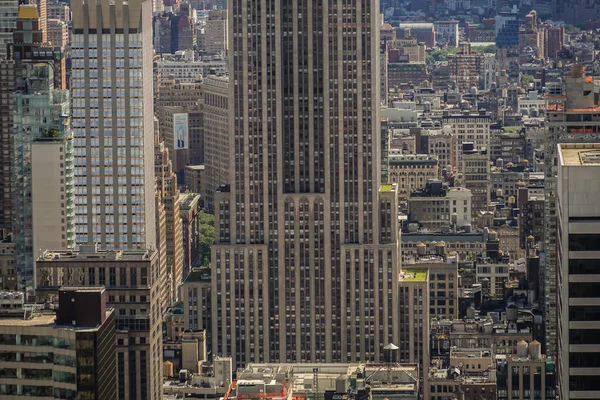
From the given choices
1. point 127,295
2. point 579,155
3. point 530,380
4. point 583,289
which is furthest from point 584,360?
point 530,380

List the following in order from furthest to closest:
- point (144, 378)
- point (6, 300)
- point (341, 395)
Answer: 1. point (341, 395)
2. point (144, 378)
3. point (6, 300)

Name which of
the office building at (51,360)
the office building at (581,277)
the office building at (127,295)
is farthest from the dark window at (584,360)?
the office building at (127,295)

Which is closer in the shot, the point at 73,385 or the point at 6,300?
the point at 73,385

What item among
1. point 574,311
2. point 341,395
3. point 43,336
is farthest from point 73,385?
point 341,395

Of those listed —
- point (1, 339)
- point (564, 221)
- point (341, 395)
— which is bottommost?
point (341, 395)

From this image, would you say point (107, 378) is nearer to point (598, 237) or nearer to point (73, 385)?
point (73, 385)
